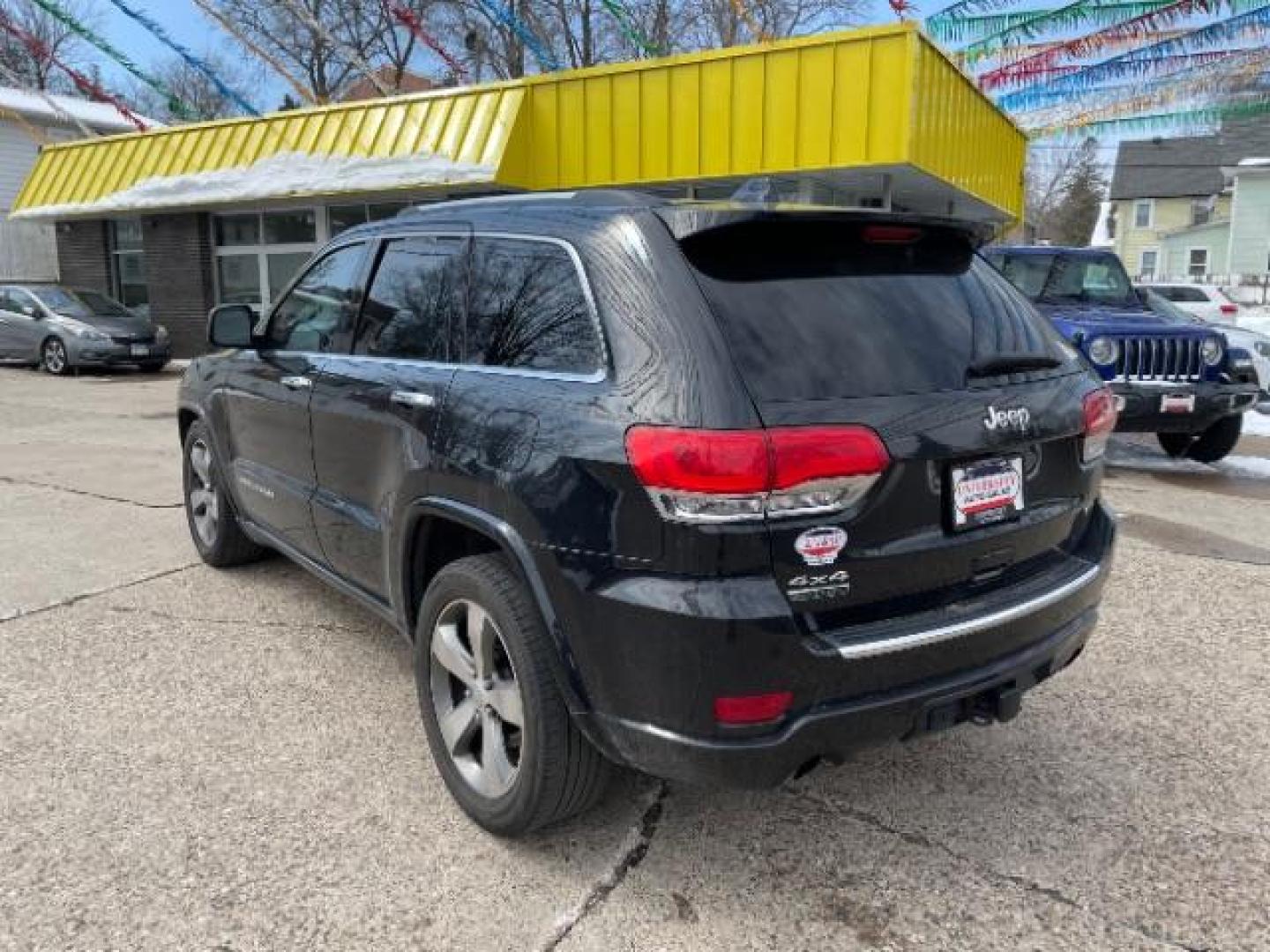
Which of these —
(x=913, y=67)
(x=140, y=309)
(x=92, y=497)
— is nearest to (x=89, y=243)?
(x=140, y=309)

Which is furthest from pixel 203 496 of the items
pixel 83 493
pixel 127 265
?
pixel 127 265

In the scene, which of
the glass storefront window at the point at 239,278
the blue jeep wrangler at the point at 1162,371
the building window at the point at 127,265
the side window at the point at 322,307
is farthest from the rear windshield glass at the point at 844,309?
the building window at the point at 127,265

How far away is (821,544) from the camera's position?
2.29 m

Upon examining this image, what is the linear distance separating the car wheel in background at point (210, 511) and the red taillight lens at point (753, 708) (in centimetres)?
Answer: 343

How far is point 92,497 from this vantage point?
715 cm

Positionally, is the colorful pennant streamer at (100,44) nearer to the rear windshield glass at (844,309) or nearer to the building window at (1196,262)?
the rear windshield glass at (844,309)

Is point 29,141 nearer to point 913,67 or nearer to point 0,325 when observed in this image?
point 0,325

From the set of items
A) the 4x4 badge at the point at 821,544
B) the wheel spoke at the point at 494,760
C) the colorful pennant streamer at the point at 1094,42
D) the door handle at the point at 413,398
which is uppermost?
the colorful pennant streamer at the point at 1094,42

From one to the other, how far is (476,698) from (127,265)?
2011cm

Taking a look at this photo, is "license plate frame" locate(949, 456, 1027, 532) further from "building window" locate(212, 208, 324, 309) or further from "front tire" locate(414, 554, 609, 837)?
"building window" locate(212, 208, 324, 309)

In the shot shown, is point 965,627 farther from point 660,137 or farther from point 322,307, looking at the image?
point 660,137

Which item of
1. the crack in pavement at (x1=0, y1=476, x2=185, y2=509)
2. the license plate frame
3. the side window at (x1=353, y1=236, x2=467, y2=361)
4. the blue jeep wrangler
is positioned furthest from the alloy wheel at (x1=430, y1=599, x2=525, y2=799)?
the blue jeep wrangler

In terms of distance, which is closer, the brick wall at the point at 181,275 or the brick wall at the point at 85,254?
the brick wall at the point at 181,275

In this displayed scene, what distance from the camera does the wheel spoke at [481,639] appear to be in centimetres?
284
